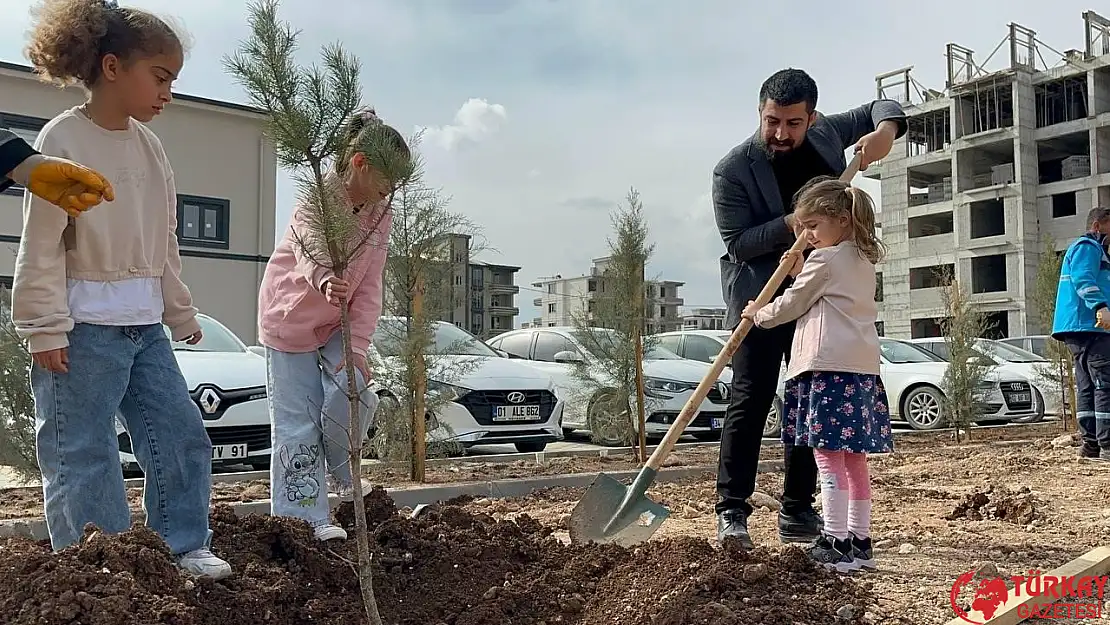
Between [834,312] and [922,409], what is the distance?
10277mm

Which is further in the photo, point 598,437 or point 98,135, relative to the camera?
point 598,437

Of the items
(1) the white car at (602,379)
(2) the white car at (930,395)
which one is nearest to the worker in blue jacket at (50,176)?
(1) the white car at (602,379)

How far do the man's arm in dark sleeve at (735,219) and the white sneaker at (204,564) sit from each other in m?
2.29

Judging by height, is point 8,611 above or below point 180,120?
below

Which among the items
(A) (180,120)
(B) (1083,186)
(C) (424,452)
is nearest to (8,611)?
(C) (424,452)

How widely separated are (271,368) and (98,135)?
A: 1.08 meters

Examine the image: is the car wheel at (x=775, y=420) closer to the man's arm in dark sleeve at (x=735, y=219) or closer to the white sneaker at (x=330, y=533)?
the man's arm in dark sleeve at (x=735, y=219)

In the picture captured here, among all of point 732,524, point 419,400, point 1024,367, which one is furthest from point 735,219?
point 1024,367

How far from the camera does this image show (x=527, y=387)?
799 cm

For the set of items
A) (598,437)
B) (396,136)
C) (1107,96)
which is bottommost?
(598,437)

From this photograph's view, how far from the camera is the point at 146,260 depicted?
109 inches

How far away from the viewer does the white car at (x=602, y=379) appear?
26.6 feet

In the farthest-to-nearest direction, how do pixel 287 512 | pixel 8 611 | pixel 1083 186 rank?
1. pixel 1083 186
2. pixel 287 512
3. pixel 8 611

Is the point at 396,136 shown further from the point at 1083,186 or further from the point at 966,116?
the point at 966,116
